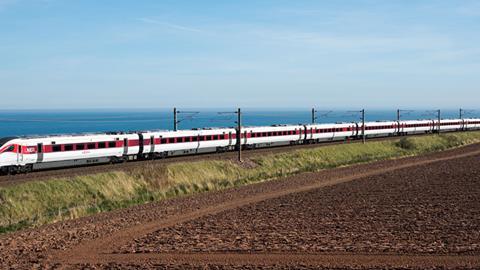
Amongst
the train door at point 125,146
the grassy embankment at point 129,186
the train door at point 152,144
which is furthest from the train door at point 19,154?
the train door at point 152,144

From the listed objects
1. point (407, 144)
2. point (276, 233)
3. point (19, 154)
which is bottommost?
point (276, 233)

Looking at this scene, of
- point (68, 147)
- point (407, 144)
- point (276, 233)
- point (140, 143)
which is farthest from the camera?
point (407, 144)

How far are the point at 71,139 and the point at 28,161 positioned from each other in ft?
11.7

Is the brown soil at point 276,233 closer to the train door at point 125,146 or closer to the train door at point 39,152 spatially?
the train door at point 39,152

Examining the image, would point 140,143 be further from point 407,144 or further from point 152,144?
point 407,144

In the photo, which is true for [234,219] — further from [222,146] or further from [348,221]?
[222,146]

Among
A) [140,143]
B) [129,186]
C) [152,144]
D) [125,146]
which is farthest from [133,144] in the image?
[129,186]

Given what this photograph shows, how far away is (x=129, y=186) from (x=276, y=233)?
1585cm

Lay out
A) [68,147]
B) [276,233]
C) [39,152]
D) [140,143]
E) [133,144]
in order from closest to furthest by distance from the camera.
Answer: [276,233] → [39,152] → [68,147] → [133,144] → [140,143]

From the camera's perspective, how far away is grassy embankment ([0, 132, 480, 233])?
1151 inches

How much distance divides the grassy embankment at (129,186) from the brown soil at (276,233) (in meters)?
2.26

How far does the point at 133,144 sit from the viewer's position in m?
47.5

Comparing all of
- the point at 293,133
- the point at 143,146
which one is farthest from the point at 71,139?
the point at 293,133

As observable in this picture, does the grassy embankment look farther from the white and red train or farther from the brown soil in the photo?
the white and red train
